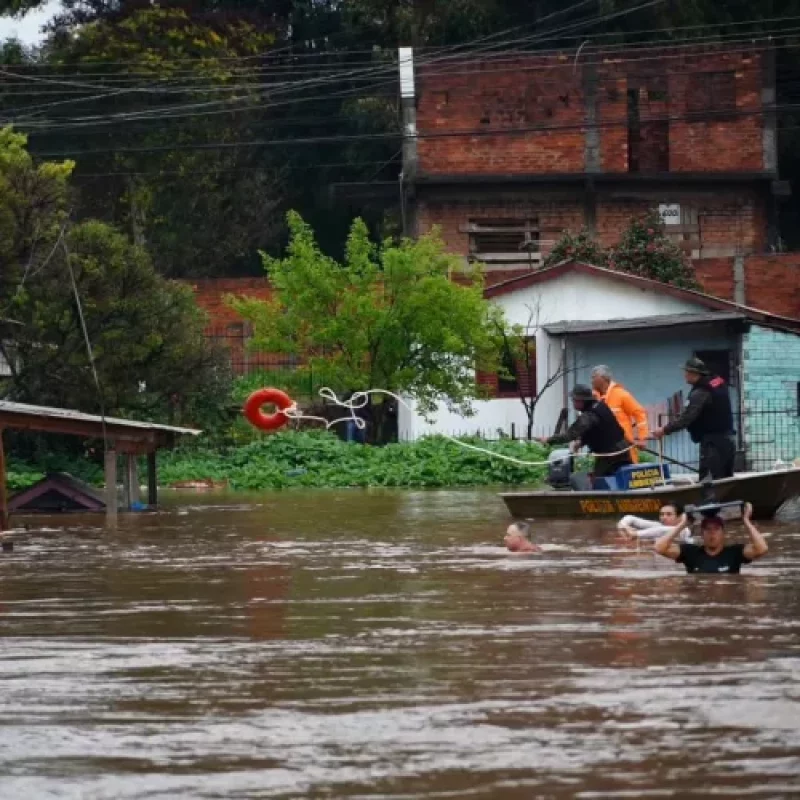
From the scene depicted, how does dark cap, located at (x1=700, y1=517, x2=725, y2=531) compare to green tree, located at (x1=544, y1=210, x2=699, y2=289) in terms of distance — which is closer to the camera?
dark cap, located at (x1=700, y1=517, x2=725, y2=531)

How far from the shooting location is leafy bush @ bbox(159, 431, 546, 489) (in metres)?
39.9

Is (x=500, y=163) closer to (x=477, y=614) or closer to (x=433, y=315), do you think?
(x=433, y=315)

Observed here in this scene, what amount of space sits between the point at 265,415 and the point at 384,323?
51.2 ft

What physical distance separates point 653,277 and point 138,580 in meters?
32.4

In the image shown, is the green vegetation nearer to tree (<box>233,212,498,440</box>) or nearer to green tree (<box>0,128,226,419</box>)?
tree (<box>233,212,498,440</box>)

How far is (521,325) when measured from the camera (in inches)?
1820

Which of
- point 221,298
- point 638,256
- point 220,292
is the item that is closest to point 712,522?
point 638,256

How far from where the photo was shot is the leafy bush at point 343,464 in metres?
39.9

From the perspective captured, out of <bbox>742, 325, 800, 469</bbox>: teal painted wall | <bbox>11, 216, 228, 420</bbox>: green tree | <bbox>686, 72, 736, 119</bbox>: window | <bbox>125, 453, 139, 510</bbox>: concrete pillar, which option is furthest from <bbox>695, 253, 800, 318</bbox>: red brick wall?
<bbox>125, 453, 139, 510</bbox>: concrete pillar

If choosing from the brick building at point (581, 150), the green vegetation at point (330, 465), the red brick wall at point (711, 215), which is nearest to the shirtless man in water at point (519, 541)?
the green vegetation at point (330, 465)

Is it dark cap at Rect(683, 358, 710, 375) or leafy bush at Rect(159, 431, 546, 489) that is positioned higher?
dark cap at Rect(683, 358, 710, 375)

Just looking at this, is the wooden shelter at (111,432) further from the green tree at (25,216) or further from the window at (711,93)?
the window at (711,93)

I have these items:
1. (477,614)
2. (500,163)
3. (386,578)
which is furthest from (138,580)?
(500,163)

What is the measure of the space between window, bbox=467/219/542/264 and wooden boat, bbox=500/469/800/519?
101 ft
